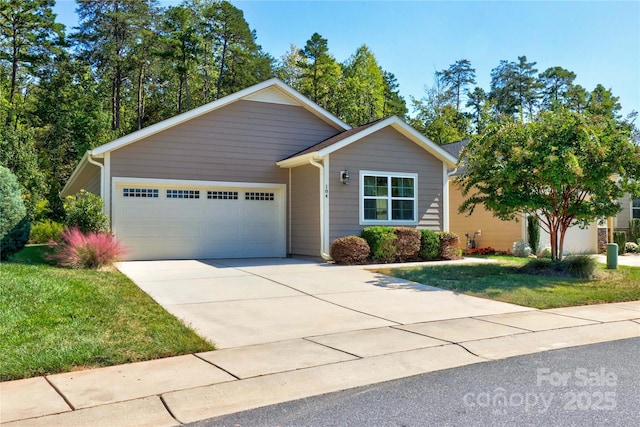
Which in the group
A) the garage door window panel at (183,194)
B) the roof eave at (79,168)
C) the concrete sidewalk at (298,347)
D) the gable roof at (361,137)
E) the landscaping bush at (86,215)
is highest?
the gable roof at (361,137)

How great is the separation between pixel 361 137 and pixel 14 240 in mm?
8991

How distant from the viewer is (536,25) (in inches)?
576

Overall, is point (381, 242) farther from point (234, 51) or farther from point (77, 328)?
point (234, 51)

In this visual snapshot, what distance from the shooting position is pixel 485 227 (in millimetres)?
19109

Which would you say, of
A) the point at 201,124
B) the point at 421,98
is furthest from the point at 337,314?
the point at 421,98

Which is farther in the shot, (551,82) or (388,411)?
(551,82)

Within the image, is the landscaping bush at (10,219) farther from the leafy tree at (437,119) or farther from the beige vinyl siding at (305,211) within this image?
the leafy tree at (437,119)

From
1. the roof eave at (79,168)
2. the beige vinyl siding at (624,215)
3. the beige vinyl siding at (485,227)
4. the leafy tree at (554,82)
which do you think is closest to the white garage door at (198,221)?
the roof eave at (79,168)

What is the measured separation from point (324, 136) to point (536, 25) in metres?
6.97

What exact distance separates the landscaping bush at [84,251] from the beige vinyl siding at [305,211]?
5.38 metres

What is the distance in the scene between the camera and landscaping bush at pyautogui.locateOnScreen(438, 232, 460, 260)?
14.7 meters

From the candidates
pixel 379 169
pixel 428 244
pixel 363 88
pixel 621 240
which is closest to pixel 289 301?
pixel 428 244

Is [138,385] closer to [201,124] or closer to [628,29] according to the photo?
[201,124]

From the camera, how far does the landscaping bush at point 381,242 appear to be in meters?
13.5
